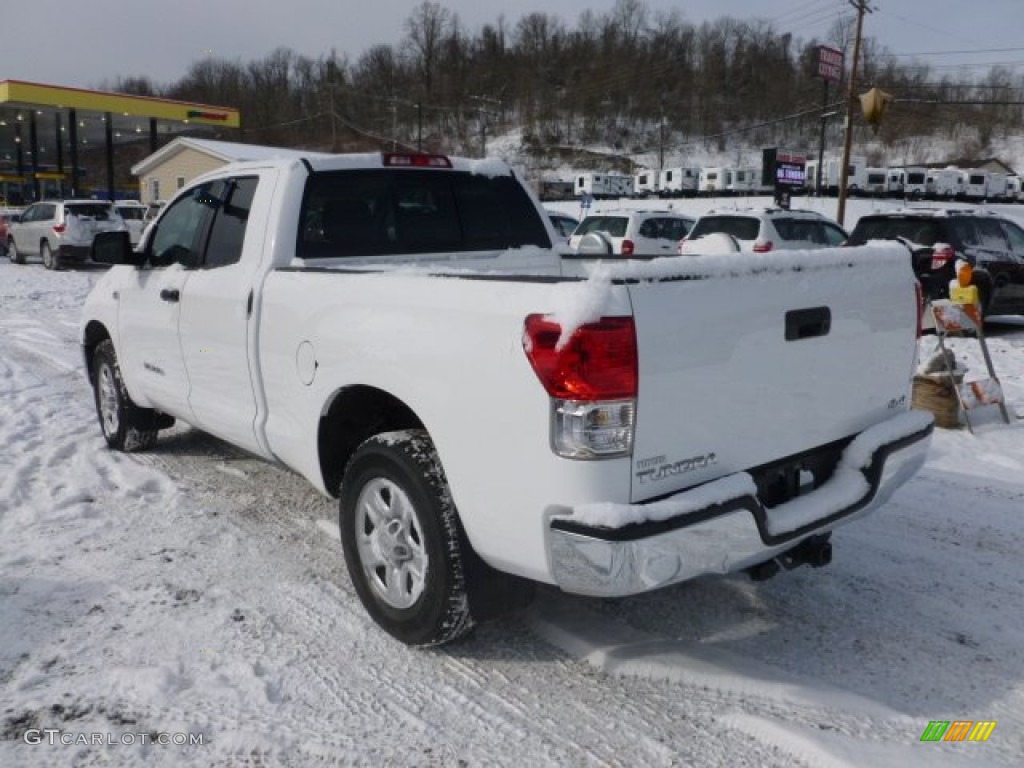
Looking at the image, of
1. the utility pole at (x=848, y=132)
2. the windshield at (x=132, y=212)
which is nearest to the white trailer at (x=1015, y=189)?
the utility pole at (x=848, y=132)

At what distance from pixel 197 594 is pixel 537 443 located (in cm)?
205

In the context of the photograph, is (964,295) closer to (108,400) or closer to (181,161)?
(108,400)

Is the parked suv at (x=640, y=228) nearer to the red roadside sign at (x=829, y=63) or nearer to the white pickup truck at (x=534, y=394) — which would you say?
the white pickup truck at (x=534, y=394)

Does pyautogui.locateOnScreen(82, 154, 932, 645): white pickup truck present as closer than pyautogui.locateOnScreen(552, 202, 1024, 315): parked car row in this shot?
Yes

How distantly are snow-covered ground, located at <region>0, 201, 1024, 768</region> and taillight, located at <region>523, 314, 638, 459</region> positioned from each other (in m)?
0.99

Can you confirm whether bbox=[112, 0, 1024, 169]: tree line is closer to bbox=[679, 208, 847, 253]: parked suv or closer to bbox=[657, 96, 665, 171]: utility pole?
bbox=[657, 96, 665, 171]: utility pole

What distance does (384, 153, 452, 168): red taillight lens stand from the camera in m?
4.66

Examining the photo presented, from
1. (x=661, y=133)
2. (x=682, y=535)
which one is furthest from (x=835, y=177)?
(x=682, y=535)

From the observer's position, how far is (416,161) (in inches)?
186

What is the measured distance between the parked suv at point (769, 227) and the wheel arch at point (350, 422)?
11611 millimetres

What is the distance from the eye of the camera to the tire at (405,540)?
10.1 ft

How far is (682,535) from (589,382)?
0.56 m

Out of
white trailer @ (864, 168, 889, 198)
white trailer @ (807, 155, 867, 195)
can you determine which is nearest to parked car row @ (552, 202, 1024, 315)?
white trailer @ (807, 155, 867, 195)

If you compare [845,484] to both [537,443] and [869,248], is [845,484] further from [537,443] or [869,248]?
[537,443]
